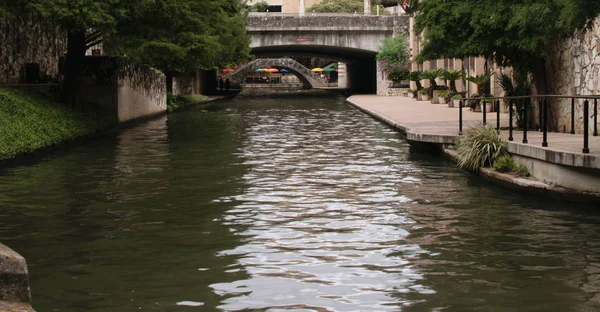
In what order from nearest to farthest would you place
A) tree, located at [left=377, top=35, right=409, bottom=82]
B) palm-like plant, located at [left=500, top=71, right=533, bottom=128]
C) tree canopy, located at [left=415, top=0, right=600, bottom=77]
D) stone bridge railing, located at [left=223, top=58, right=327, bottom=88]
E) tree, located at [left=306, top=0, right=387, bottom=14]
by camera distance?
tree canopy, located at [left=415, top=0, right=600, bottom=77] < palm-like plant, located at [left=500, top=71, right=533, bottom=128] < tree, located at [left=377, top=35, right=409, bottom=82] < stone bridge railing, located at [left=223, top=58, right=327, bottom=88] < tree, located at [left=306, top=0, right=387, bottom=14]

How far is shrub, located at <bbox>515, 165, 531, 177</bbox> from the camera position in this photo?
1560cm

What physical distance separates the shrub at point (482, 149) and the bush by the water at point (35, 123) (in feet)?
34.1

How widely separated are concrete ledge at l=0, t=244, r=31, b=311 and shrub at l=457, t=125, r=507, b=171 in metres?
11.5

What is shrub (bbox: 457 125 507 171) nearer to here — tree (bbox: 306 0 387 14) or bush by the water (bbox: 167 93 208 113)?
bush by the water (bbox: 167 93 208 113)

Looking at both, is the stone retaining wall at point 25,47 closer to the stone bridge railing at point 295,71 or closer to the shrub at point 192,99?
the shrub at point 192,99

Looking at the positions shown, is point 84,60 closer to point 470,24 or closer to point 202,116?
point 202,116

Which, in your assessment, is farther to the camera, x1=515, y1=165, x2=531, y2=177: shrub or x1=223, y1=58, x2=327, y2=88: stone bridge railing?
x1=223, y1=58, x2=327, y2=88: stone bridge railing

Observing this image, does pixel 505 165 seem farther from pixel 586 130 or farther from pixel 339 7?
pixel 339 7

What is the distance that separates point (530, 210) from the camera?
13.2 m

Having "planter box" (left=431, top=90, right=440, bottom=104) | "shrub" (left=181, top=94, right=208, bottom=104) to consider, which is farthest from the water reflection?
"shrub" (left=181, top=94, right=208, bottom=104)

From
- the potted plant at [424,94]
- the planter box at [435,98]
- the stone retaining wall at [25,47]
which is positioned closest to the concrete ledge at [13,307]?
the stone retaining wall at [25,47]

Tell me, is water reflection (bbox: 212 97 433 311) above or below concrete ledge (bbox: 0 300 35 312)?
below

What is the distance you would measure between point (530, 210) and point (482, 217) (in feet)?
3.28

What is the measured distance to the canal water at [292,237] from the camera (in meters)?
8.60
